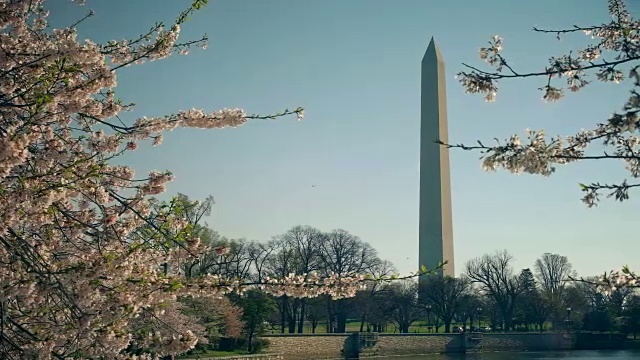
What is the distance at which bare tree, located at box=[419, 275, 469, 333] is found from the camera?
53.7 meters

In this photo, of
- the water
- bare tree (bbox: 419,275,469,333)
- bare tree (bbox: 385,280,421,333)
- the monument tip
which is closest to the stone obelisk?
the monument tip

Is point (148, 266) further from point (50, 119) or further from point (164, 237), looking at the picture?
point (50, 119)

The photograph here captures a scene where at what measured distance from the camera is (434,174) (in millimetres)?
43312

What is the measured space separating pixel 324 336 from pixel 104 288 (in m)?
36.4

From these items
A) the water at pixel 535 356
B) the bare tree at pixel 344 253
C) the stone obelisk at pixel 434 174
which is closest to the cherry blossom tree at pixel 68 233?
the stone obelisk at pixel 434 174

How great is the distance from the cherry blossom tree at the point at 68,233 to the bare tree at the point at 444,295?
49.4m

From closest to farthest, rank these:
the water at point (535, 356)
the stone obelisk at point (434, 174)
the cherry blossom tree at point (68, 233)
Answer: the cherry blossom tree at point (68, 233), the water at point (535, 356), the stone obelisk at point (434, 174)

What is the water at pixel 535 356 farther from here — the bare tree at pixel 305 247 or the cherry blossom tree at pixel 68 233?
the cherry blossom tree at pixel 68 233

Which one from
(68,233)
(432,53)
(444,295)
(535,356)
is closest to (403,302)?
(444,295)

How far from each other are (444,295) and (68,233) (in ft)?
168

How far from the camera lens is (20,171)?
479 cm

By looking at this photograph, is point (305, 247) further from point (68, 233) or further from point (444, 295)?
point (68, 233)

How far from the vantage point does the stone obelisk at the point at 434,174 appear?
4297 centimetres

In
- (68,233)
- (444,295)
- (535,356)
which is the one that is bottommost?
(535,356)
